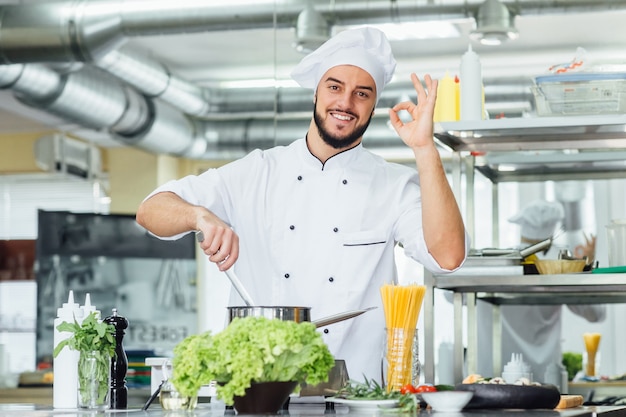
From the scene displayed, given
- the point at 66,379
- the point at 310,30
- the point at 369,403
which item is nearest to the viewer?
the point at 369,403

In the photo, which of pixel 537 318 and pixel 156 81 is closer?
pixel 537 318

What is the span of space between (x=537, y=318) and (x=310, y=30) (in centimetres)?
168

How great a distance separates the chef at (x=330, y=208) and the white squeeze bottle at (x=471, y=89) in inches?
27.0

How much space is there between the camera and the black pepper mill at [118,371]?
222 cm

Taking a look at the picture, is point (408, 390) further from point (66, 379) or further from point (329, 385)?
point (66, 379)

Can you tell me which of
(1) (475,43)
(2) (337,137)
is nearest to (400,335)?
(2) (337,137)

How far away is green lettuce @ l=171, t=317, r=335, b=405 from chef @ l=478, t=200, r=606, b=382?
264 cm

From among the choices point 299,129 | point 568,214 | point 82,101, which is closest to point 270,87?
point 82,101

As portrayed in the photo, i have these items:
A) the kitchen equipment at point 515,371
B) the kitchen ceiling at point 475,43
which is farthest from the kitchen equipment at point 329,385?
the kitchen ceiling at point 475,43

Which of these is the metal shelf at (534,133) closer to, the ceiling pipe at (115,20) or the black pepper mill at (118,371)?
the ceiling pipe at (115,20)

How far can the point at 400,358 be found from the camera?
2.10m

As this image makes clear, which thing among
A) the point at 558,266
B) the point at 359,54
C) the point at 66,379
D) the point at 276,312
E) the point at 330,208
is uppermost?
the point at 359,54

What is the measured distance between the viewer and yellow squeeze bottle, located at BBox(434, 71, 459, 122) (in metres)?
3.45

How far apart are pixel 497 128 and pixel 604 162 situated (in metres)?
1.06
